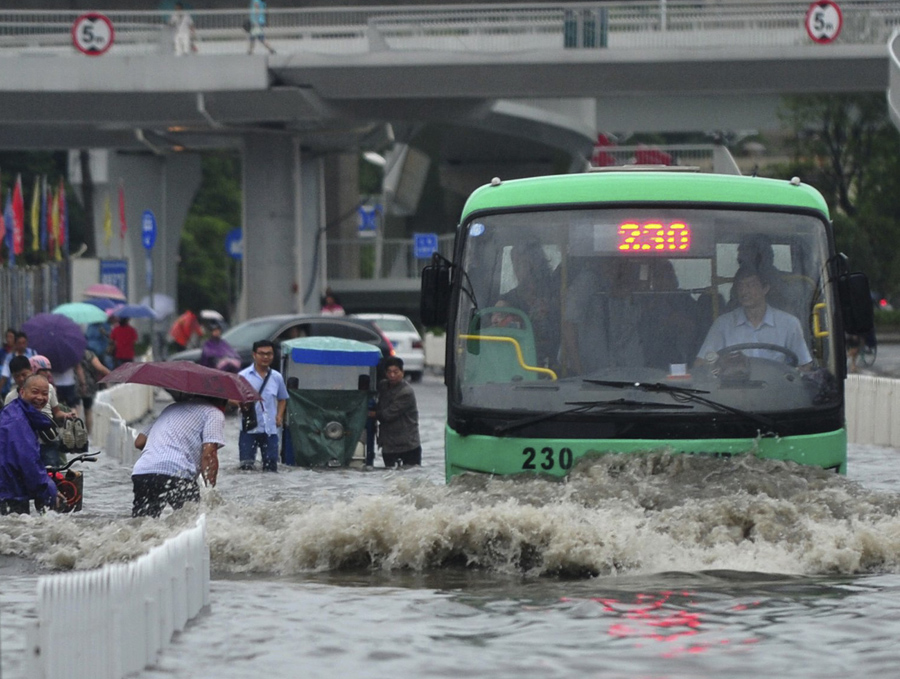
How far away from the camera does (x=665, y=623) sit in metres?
8.88

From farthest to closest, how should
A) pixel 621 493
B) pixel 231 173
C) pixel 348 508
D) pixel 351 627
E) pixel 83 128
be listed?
pixel 231 173 < pixel 83 128 < pixel 348 508 < pixel 621 493 < pixel 351 627

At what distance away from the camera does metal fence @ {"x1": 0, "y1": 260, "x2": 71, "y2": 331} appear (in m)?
28.3

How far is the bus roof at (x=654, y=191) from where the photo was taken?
11.9 metres

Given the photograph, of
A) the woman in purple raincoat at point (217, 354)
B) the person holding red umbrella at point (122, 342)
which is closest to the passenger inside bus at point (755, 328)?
the woman in purple raincoat at point (217, 354)

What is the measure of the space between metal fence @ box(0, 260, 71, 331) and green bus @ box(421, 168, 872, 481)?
1727cm

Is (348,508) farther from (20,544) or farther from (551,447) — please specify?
(20,544)

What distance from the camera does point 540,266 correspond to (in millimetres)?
11805

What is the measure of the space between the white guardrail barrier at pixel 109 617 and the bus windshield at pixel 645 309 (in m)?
3.37

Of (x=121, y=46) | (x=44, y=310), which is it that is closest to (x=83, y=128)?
(x=121, y=46)

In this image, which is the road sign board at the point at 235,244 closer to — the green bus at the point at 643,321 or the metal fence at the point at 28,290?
the metal fence at the point at 28,290

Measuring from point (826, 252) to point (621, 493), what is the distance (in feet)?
7.31

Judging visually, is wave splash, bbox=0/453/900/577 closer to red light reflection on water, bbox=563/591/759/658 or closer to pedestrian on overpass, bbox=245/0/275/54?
red light reflection on water, bbox=563/591/759/658

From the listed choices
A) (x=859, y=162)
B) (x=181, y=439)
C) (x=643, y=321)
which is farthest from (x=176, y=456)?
(x=859, y=162)

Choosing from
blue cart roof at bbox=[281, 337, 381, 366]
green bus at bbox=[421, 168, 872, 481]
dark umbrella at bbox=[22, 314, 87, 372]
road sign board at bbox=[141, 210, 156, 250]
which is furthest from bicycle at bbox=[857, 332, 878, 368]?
green bus at bbox=[421, 168, 872, 481]
